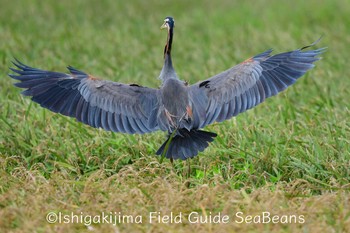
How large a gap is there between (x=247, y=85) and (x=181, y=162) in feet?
2.40

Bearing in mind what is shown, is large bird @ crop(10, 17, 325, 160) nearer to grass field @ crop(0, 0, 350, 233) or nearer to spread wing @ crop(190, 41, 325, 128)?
spread wing @ crop(190, 41, 325, 128)

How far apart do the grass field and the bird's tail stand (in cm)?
14

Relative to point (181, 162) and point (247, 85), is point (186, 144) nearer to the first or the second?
point (181, 162)

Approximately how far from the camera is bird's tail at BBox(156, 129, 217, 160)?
18.3 feet

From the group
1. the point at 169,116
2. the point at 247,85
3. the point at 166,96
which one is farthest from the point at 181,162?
the point at 247,85

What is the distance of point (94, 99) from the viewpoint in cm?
596

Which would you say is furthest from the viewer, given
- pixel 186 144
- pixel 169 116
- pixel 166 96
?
pixel 166 96

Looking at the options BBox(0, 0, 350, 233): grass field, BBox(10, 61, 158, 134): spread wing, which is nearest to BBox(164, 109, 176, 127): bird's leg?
BBox(10, 61, 158, 134): spread wing

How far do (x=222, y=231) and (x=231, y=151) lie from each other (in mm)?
1706

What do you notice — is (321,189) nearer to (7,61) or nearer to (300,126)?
(300,126)

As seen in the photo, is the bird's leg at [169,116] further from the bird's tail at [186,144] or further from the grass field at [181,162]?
the grass field at [181,162]

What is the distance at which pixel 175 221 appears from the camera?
14.9 ft

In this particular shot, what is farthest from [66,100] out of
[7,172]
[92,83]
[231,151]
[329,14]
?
[329,14]

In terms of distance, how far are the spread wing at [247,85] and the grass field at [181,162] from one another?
0.32m
